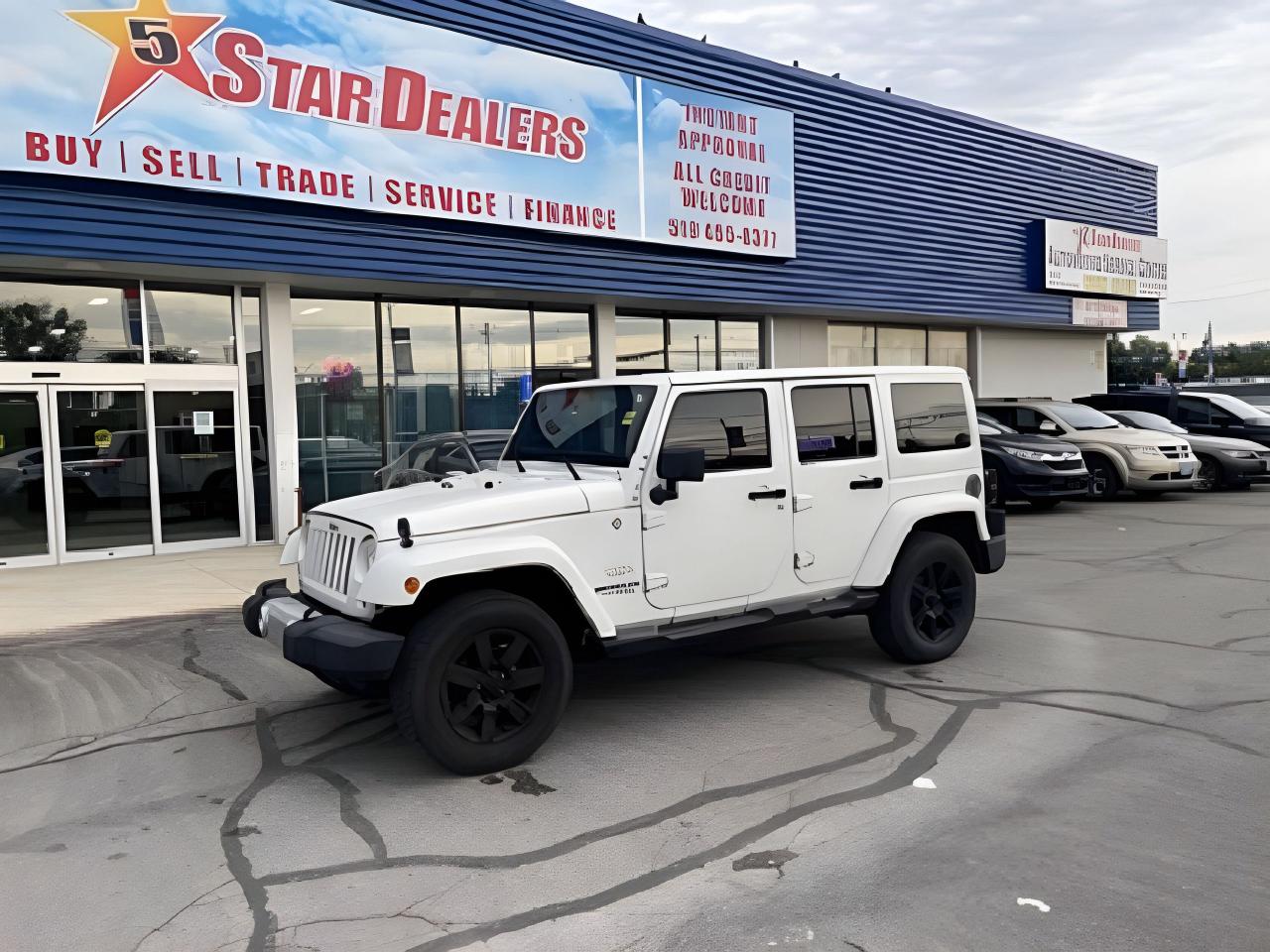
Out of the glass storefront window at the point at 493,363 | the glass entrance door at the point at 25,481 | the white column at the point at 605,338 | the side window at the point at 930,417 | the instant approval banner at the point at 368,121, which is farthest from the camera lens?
the white column at the point at 605,338

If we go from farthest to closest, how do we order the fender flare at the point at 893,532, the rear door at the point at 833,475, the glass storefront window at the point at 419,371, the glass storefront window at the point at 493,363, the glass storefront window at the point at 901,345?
the glass storefront window at the point at 901,345 → the glass storefront window at the point at 493,363 → the glass storefront window at the point at 419,371 → the fender flare at the point at 893,532 → the rear door at the point at 833,475

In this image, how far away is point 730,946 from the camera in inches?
128

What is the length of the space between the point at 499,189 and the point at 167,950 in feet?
38.2

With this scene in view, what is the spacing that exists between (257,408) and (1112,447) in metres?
12.7

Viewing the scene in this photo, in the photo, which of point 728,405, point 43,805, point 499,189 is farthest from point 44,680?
point 499,189

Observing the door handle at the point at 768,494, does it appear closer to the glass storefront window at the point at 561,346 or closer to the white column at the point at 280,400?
the white column at the point at 280,400

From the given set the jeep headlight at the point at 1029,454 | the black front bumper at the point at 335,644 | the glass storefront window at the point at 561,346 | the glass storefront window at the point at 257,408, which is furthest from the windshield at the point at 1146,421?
the black front bumper at the point at 335,644

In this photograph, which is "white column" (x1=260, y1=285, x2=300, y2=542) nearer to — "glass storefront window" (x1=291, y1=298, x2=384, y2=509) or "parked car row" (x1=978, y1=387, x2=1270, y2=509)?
"glass storefront window" (x1=291, y1=298, x2=384, y2=509)

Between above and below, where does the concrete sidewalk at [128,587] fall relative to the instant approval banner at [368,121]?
below

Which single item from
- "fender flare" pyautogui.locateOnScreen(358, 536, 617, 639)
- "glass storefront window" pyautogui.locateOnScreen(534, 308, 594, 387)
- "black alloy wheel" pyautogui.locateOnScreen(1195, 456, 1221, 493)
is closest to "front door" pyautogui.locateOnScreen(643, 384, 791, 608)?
"fender flare" pyautogui.locateOnScreen(358, 536, 617, 639)

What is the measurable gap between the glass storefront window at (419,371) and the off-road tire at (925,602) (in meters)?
9.50

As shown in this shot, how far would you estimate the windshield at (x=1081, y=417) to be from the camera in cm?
1650

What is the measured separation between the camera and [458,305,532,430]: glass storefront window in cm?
1534

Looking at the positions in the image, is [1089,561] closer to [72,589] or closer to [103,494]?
[72,589]
